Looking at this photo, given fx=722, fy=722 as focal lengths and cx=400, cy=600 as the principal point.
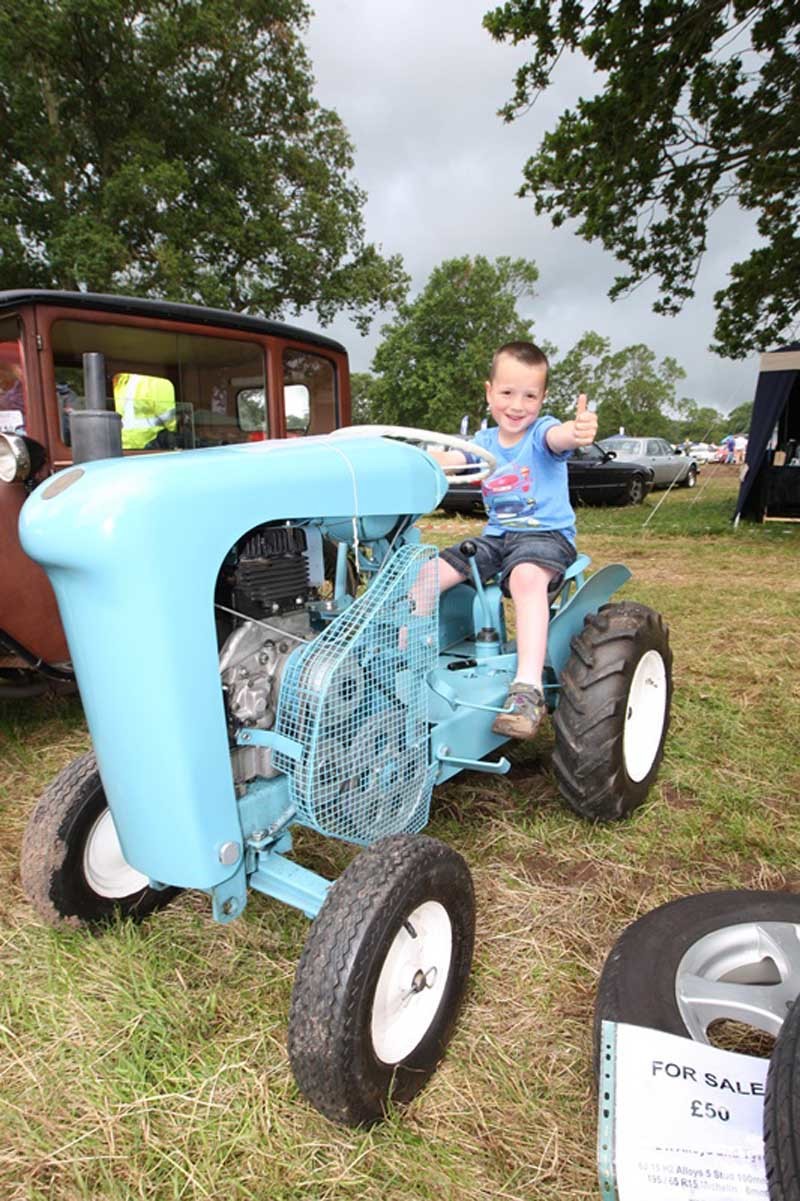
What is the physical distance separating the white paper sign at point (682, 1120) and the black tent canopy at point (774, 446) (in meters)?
9.91

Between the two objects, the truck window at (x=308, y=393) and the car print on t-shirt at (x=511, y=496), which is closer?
the car print on t-shirt at (x=511, y=496)

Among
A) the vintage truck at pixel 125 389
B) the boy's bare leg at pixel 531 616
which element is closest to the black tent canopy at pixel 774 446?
the vintage truck at pixel 125 389

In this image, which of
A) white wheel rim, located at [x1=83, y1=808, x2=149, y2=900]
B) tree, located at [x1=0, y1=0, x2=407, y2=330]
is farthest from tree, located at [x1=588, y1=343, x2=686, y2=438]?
white wheel rim, located at [x1=83, y1=808, x2=149, y2=900]

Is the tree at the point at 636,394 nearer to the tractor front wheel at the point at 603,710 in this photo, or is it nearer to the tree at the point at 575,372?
the tree at the point at 575,372

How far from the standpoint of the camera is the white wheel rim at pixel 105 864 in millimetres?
1956

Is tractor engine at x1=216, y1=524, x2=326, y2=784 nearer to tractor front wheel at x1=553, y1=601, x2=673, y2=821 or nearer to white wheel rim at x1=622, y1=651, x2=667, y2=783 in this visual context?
tractor front wheel at x1=553, y1=601, x2=673, y2=821

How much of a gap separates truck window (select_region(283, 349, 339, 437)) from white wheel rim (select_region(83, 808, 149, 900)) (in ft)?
8.30

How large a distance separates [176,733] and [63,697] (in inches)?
117

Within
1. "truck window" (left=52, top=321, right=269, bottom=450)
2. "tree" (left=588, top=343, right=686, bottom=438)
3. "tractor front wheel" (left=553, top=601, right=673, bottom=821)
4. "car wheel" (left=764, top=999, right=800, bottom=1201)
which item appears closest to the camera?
"car wheel" (left=764, top=999, right=800, bottom=1201)

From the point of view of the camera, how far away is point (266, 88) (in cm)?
1841

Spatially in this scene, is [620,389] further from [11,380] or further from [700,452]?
[11,380]

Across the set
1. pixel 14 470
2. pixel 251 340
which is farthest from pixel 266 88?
pixel 14 470

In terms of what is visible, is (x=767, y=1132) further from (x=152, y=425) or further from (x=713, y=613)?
(x=713, y=613)

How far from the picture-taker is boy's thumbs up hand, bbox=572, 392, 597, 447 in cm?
216
